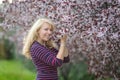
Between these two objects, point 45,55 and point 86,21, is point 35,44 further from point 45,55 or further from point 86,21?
point 86,21

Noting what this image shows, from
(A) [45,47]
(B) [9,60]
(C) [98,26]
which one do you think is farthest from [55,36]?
(B) [9,60]

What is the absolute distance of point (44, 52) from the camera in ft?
16.2

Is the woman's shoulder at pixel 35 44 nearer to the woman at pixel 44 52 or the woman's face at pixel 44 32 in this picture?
the woman at pixel 44 52

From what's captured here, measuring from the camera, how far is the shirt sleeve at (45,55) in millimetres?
4820

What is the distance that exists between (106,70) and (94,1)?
138 cm

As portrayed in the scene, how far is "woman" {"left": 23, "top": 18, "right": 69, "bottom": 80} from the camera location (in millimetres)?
4863

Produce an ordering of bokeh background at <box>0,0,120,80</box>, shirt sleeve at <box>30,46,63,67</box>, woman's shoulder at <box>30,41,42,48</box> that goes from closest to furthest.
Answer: shirt sleeve at <box>30,46,63,67</box> → woman's shoulder at <box>30,41,42,48</box> → bokeh background at <box>0,0,120,80</box>

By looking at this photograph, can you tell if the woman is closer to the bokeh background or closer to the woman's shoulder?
the woman's shoulder

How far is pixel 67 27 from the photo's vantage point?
6043 millimetres

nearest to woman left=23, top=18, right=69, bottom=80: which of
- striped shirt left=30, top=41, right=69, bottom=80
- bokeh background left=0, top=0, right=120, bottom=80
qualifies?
striped shirt left=30, top=41, right=69, bottom=80

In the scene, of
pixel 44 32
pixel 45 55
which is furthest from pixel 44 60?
pixel 44 32

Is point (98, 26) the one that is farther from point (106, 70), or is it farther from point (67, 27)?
point (106, 70)

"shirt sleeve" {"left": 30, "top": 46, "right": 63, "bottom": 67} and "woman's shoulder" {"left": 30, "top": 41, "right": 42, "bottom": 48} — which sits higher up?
"woman's shoulder" {"left": 30, "top": 41, "right": 42, "bottom": 48}

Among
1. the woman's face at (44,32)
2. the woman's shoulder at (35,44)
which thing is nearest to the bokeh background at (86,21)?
the woman's face at (44,32)
